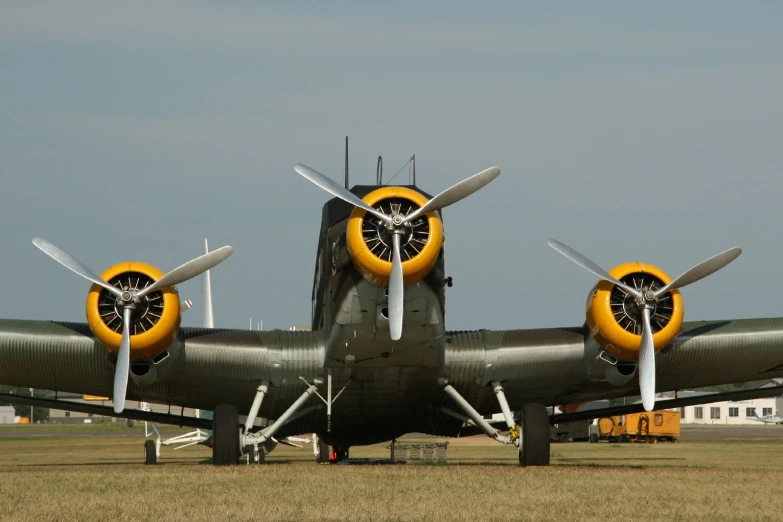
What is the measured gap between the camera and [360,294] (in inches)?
758

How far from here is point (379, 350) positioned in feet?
65.4

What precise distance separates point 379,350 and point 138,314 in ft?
14.3

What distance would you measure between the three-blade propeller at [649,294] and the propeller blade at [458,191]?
267cm

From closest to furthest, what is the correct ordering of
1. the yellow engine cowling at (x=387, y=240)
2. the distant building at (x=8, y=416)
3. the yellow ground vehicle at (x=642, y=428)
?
the yellow engine cowling at (x=387, y=240) → the yellow ground vehicle at (x=642, y=428) → the distant building at (x=8, y=416)

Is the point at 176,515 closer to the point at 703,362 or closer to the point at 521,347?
the point at 521,347

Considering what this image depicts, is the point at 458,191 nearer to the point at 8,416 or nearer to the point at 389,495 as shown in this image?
the point at 389,495

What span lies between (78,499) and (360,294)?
718cm

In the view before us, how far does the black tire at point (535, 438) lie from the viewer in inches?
792

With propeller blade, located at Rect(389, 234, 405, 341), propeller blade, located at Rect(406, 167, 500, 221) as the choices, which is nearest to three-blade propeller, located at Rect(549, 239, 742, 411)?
propeller blade, located at Rect(406, 167, 500, 221)

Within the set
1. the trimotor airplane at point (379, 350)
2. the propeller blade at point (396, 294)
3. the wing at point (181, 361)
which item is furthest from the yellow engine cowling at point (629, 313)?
the wing at point (181, 361)

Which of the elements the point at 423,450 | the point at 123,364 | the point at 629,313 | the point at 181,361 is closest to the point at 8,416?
the point at 423,450

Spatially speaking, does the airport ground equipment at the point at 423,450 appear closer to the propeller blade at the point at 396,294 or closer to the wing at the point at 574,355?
the wing at the point at 574,355

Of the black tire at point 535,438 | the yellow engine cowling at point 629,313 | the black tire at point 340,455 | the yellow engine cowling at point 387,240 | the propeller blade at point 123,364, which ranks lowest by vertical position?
the black tire at point 340,455

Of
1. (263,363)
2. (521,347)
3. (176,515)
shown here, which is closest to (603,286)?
(521,347)
